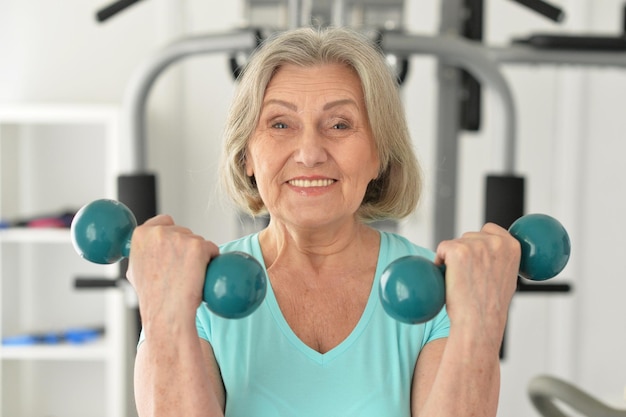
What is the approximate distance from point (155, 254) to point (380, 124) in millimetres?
410

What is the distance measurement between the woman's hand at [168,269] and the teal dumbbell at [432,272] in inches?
9.2

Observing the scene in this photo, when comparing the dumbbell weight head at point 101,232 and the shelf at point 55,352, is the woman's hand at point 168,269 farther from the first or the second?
the shelf at point 55,352

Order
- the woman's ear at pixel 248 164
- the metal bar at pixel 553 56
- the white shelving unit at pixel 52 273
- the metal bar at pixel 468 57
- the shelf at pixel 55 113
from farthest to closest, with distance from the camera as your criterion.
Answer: the white shelving unit at pixel 52 273
the shelf at pixel 55 113
the metal bar at pixel 553 56
the metal bar at pixel 468 57
the woman's ear at pixel 248 164

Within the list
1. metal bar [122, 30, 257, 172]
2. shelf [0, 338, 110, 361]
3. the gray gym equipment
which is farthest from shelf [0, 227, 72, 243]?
the gray gym equipment

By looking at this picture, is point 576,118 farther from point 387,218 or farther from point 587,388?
point 387,218

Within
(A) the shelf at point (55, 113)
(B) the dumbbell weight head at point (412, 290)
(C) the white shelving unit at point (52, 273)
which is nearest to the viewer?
(B) the dumbbell weight head at point (412, 290)

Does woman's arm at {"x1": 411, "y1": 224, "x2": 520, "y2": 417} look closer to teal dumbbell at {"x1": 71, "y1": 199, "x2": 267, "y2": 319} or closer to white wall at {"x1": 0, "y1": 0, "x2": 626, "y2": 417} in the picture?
teal dumbbell at {"x1": 71, "y1": 199, "x2": 267, "y2": 319}

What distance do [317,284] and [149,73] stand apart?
103 centimetres

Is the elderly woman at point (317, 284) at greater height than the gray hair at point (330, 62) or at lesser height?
lesser

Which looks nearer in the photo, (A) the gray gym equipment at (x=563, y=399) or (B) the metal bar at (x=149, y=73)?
(A) the gray gym equipment at (x=563, y=399)

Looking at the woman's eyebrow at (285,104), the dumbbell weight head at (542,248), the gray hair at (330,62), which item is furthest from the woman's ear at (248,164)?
the dumbbell weight head at (542,248)

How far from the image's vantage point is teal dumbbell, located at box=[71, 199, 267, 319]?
1.00 m

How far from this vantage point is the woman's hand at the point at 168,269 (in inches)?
41.3

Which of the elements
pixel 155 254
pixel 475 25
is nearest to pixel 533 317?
pixel 475 25
